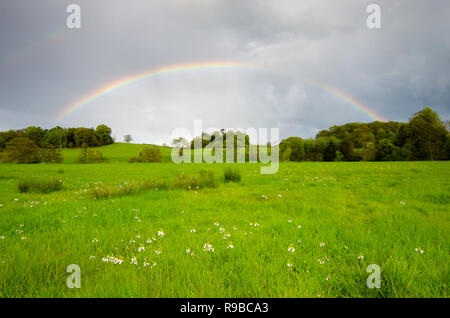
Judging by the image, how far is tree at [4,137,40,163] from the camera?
5559 cm

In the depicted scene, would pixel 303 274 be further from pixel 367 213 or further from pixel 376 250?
pixel 367 213

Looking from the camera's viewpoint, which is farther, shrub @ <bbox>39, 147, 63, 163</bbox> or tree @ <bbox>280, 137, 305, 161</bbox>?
tree @ <bbox>280, 137, 305, 161</bbox>

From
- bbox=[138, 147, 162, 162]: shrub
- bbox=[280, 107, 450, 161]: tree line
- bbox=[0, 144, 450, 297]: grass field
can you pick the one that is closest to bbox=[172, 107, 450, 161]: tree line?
bbox=[280, 107, 450, 161]: tree line

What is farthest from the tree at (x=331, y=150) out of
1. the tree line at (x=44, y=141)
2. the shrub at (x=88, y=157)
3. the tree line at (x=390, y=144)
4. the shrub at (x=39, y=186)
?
the tree line at (x=44, y=141)

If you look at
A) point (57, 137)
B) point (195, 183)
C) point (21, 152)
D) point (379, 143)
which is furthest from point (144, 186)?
point (57, 137)

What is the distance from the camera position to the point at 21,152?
55.9 meters

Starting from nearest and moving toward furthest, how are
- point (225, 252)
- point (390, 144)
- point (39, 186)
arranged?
point (225, 252)
point (39, 186)
point (390, 144)

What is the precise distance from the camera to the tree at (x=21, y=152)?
182 ft

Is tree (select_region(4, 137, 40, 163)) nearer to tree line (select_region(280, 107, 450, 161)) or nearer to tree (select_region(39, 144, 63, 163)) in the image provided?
tree (select_region(39, 144, 63, 163))

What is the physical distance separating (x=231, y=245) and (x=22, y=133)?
423 ft

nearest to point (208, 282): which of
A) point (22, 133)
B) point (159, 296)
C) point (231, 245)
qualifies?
point (159, 296)

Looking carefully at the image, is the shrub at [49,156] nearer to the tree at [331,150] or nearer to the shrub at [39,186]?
the shrub at [39,186]

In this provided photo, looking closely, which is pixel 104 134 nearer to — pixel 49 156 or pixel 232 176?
pixel 49 156
